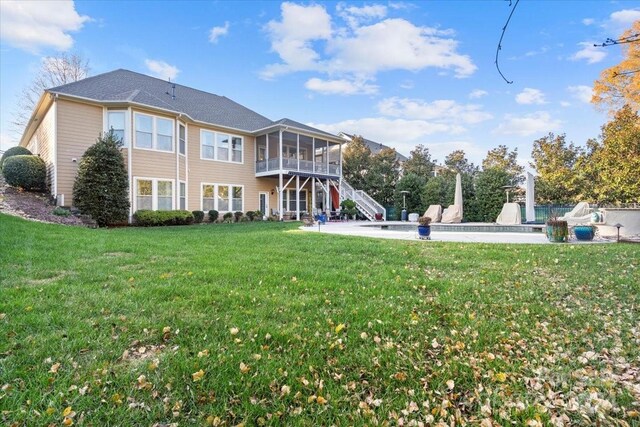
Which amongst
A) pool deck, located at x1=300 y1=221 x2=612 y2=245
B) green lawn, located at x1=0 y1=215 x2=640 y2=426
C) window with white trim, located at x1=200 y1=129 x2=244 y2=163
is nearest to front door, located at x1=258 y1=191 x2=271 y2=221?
window with white trim, located at x1=200 y1=129 x2=244 y2=163

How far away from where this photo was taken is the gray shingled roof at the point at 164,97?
A: 1484 cm

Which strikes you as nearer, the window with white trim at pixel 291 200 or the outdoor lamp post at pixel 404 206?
the outdoor lamp post at pixel 404 206

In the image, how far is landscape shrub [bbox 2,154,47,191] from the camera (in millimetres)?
14789

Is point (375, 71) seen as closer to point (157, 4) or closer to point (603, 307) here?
point (157, 4)

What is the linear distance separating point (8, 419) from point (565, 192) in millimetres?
28552

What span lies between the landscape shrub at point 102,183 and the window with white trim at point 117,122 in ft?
3.35

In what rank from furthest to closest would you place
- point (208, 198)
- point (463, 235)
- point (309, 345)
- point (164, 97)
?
1. point (208, 198)
2. point (164, 97)
3. point (463, 235)
4. point (309, 345)

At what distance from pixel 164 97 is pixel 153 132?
12.2 feet

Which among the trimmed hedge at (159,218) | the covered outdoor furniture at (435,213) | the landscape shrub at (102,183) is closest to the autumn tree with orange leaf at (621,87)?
the covered outdoor furniture at (435,213)

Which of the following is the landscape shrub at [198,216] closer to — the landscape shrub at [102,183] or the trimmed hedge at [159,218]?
the trimmed hedge at [159,218]

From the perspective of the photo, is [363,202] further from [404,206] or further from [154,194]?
[154,194]

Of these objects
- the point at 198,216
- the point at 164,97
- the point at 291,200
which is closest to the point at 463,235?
the point at 198,216

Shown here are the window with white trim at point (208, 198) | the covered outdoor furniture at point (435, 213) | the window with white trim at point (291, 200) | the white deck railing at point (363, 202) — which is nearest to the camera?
the window with white trim at point (208, 198)

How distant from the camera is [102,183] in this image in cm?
1336
